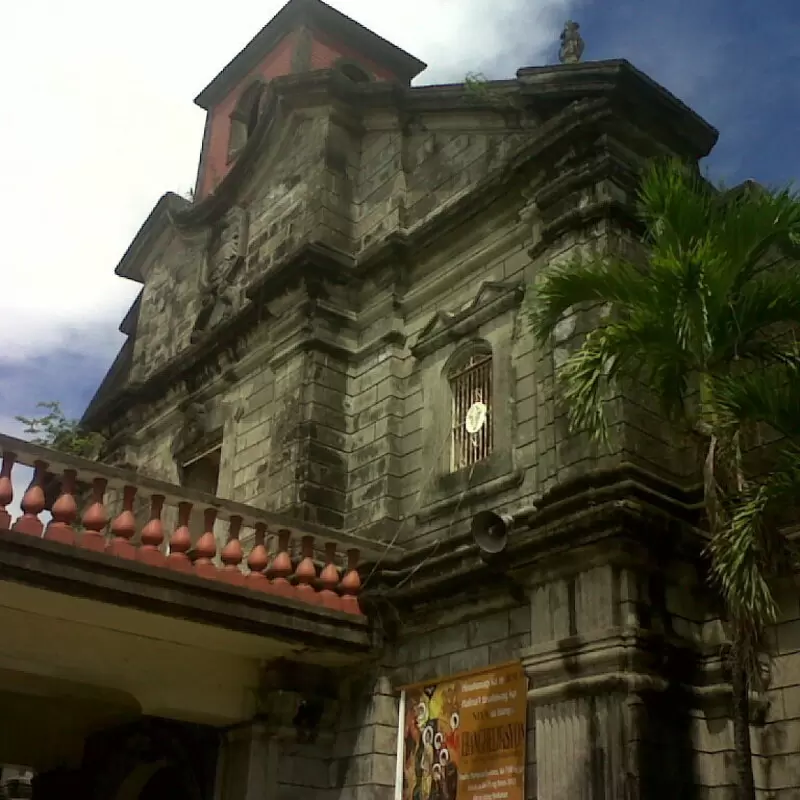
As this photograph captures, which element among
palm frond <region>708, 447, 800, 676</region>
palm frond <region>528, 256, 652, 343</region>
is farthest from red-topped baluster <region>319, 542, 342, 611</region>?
palm frond <region>708, 447, 800, 676</region>

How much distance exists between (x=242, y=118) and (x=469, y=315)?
910 centimetres

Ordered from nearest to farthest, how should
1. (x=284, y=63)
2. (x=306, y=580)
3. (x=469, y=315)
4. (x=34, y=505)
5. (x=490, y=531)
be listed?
(x=34, y=505) < (x=490, y=531) < (x=306, y=580) < (x=469, y=315) < (x=284, y=63)

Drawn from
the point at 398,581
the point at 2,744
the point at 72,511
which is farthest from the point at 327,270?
the point at 2,744

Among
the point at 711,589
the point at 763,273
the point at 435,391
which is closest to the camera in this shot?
the point at 763,273

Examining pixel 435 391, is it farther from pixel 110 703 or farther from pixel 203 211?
pixel 203 211

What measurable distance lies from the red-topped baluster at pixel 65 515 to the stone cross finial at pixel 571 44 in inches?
288

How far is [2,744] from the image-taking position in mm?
14641

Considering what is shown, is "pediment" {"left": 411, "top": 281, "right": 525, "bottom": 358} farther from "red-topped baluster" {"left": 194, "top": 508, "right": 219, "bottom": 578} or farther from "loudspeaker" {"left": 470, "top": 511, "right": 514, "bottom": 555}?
"red-topped baluster" {"left": 194, "top": 508, "right": 219, "bottom": 578}

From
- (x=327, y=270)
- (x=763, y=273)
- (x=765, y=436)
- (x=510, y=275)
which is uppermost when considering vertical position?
(x=327, y=270)

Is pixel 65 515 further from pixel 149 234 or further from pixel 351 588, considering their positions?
pixel 149 234

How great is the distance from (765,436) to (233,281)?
8748mm

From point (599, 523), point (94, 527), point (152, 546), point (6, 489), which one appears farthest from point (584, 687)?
point (6, 489)

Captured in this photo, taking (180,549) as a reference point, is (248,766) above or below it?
below

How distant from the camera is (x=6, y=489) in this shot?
8242mm
